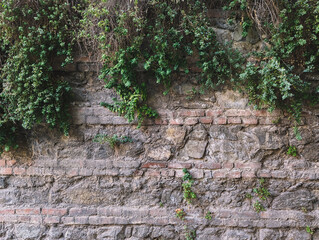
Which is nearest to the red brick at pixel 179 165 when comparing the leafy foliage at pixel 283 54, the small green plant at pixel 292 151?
the leafy foliage at pixel 283 54

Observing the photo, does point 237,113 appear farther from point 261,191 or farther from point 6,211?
point 6,211

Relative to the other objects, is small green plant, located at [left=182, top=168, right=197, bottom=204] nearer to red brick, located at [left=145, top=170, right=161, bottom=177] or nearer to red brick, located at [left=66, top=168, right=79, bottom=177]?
red brick, located at [left=145, top=170, right=161, bottom=177]

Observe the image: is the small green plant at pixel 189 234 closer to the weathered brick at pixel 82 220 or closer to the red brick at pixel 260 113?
the weathered brick at pixel 82 220

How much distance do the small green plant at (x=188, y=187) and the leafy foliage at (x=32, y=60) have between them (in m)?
1.44

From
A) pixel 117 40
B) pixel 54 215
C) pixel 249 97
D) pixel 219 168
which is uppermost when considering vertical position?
pixel 117 40

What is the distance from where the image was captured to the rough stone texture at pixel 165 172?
2.83 meters

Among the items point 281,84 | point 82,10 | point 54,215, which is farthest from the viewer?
point 54,215

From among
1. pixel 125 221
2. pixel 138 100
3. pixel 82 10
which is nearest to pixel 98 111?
pixel 138 100

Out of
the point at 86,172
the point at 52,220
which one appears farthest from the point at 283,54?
the point at 52,220

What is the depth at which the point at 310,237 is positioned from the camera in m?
2.78

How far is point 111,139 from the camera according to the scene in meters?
2.89

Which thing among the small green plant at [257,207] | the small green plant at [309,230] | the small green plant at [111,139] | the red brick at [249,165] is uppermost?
the small green plant at [111,139]

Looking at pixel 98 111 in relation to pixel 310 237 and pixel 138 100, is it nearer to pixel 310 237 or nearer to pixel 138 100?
pixel 138 100

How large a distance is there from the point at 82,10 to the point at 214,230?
280cm
